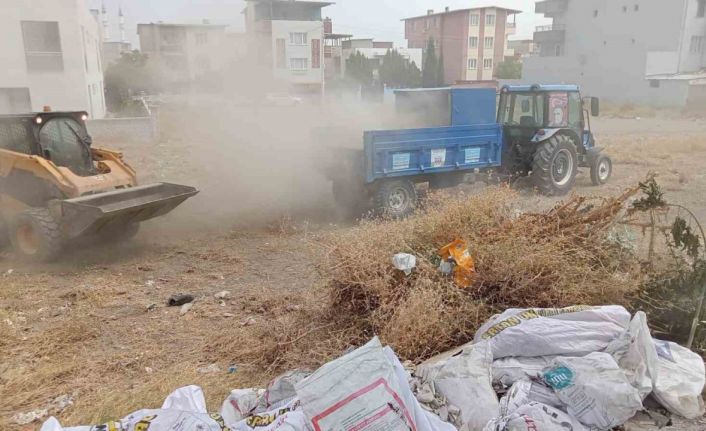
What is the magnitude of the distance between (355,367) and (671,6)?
44.4 metres

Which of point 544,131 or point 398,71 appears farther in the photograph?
point 398,71

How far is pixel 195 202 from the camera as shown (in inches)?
380

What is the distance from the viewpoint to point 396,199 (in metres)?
8.39

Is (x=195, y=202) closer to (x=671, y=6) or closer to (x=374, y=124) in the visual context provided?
(x=374, y=124)

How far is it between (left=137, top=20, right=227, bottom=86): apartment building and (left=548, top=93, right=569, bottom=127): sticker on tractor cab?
334 inches

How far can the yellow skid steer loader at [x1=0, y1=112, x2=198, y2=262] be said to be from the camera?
6.55 m

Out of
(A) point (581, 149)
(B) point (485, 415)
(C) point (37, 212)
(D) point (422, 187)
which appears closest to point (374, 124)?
(D) point (422, 187)

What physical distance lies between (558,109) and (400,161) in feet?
12.3

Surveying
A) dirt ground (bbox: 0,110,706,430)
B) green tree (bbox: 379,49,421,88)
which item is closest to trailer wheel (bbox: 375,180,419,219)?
dirt ground (bbox: 0,110,706,430)

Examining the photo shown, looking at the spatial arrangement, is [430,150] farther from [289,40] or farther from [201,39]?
[289,40]

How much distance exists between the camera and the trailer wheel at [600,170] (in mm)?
10797

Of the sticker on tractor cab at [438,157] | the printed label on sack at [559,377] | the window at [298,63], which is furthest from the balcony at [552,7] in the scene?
the printed label on sack at [559,377]

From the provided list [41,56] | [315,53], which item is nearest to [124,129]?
[41,56]

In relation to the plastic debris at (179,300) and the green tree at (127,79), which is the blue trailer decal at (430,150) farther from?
the green tree at (127,79)
